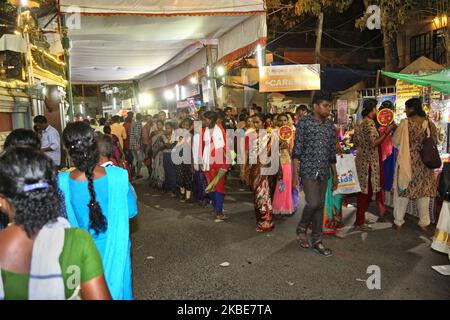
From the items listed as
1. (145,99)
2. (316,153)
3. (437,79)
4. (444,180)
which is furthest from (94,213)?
(145,99)

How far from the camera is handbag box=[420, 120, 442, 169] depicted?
5.48m

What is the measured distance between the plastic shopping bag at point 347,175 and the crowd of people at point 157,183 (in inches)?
4.4

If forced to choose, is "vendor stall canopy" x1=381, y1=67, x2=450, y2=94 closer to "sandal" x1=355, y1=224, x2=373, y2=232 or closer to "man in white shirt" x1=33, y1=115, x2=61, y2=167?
"sandal" x1=355, y1=224, x2=373, y2=232

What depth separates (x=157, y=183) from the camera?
31.9 ft

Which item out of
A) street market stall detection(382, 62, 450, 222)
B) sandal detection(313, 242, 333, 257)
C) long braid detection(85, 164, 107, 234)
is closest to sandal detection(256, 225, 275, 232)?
sandal detection(313, 242, 333, 257)

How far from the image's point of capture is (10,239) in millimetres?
1646

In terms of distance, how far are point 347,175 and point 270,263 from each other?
6.57ft

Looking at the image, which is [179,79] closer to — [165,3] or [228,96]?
[228,96]

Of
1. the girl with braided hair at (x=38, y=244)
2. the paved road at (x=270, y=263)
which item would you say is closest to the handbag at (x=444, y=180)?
the paved road at (x=270, y=263)

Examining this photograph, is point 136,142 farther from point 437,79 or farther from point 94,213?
point 94,213

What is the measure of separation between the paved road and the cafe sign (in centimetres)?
303

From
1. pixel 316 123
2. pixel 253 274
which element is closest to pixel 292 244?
pixel 253 274

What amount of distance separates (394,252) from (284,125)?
9.60 ft

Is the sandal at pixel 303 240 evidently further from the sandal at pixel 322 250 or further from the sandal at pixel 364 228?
the sandal at pixel 364 228
